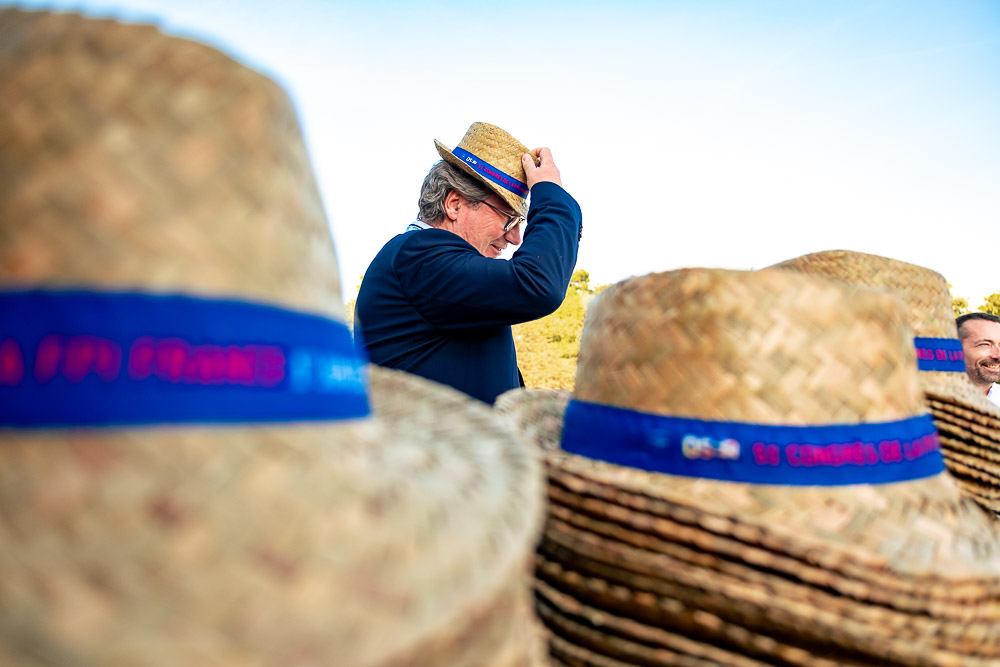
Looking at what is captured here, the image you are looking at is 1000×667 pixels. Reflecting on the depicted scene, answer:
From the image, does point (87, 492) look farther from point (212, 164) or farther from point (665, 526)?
point (665, 526)

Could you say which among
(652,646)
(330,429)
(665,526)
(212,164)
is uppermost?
(212,164)

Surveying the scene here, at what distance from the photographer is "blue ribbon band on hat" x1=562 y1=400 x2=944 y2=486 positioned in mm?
923

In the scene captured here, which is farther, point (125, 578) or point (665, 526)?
point (665, 526)

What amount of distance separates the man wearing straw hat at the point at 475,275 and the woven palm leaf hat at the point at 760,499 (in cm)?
76

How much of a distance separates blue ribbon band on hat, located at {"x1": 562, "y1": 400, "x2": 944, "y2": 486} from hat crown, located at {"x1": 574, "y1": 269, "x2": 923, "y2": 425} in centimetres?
2

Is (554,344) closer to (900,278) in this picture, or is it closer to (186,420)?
(900,278)

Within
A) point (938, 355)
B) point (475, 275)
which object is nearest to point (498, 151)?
point (475, 275)

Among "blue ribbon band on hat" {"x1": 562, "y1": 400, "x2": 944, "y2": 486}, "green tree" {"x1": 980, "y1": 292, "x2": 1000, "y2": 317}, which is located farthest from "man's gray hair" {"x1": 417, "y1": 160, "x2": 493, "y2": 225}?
"green tree" {"x1": 980, "y1": 292, "x2": 1000, "y2": 317}

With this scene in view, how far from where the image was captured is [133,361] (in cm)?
49

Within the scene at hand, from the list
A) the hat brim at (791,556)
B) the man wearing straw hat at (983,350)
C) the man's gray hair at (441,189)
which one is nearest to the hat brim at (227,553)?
Result: the hat brim at (791,556)

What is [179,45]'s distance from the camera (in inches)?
23.7

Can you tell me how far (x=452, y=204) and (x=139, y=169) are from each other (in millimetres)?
1970

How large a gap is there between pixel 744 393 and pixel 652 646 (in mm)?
345

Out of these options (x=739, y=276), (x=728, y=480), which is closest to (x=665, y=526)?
(x=728, y=480)
